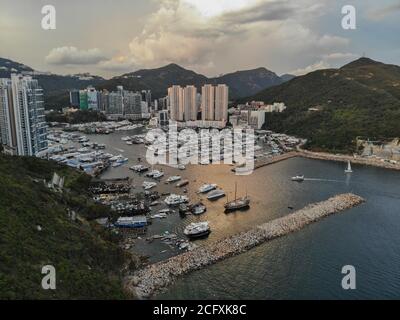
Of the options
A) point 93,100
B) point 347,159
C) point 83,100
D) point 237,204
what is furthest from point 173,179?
point 83,100

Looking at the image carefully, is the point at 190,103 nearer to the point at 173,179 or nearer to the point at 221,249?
the point at 173,179

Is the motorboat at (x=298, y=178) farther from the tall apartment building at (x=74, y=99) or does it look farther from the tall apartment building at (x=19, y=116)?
the tall apartment building at (x=74, y=99)

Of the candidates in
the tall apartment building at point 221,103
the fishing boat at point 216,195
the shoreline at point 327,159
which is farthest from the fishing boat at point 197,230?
the tall apartment building at point 221,103

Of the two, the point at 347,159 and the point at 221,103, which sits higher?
the point at 221,103

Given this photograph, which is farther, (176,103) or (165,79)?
(165,79)

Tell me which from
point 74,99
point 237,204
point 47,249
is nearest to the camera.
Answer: point 47,249
